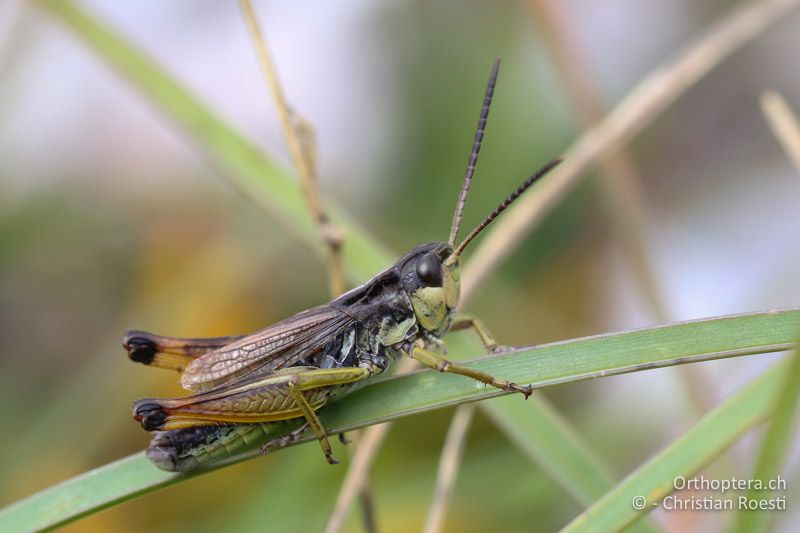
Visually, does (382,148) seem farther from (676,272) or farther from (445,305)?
(445,305)

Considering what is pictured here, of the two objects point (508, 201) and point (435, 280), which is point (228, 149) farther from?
point (508, 201)

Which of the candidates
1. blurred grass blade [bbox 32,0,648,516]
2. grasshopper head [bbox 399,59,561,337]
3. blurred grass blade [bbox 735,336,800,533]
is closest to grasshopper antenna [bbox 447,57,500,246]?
grasshopper head [bbox 399,59,561,337]

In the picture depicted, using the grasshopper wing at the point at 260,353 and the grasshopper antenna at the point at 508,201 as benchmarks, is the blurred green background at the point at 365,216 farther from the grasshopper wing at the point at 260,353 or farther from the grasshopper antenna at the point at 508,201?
the grasshopper antenna at the point at 508,201

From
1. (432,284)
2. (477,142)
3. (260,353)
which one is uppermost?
(477,142)

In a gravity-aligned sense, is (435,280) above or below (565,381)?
above

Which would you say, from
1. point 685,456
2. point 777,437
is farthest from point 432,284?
point 777,437

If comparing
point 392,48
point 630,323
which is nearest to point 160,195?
point 392,48

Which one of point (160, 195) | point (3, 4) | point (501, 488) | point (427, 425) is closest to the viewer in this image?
point (501, 488)

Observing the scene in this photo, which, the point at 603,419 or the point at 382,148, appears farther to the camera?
the point at 382,148
